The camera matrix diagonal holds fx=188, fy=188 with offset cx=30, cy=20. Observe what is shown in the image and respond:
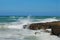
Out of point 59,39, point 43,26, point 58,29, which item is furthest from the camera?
point 43,26

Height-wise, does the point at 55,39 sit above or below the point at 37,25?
below

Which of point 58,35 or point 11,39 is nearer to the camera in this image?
point 11,39

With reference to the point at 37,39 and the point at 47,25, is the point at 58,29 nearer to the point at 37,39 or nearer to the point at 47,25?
the point at 37,39

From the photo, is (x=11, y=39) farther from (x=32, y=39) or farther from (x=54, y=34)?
(x=54, y=34)

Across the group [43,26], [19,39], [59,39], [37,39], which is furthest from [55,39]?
[43,26]

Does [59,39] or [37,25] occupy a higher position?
[37,25]

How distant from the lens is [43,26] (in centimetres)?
1249

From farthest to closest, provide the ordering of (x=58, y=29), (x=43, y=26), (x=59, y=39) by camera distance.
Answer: (x=43, y=26) → (x=58, y=29) → (x=59, y=39)

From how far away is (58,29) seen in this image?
356 inches

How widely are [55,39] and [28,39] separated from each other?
3.84 feet

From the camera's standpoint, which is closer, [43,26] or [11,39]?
[11,39]

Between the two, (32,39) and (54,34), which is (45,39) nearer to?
(32,39)

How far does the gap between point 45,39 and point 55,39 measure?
43 cm

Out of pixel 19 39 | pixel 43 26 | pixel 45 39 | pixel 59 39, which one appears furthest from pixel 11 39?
pixel 43 26
